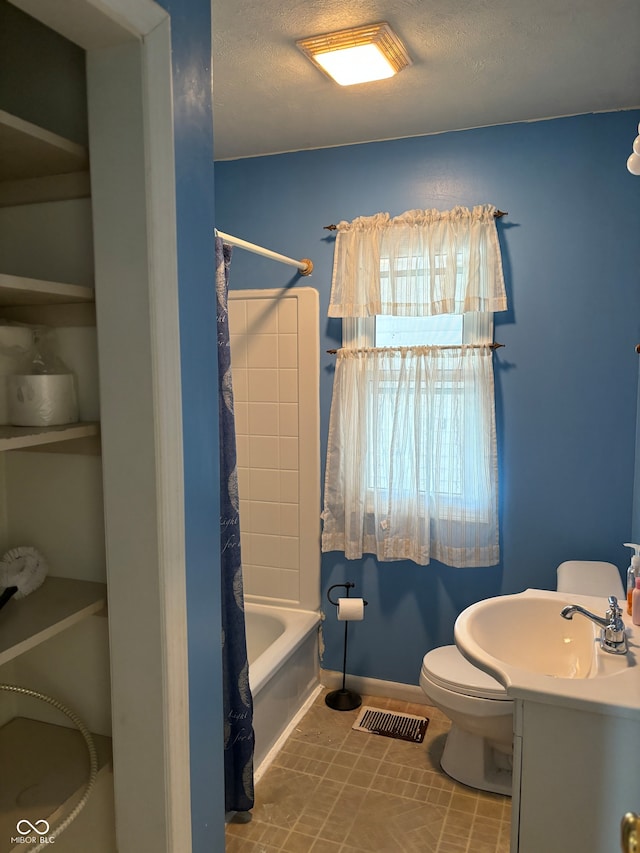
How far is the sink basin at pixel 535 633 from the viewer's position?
1.85 metres

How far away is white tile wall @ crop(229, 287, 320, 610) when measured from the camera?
3.07 m

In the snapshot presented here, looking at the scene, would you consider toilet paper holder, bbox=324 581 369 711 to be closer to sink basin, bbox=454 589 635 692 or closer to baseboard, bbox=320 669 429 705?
baseboard, bbox=320 669 429 705

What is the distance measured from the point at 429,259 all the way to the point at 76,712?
6.93ft

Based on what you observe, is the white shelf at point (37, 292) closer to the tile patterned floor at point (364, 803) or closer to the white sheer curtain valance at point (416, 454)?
the white sheer curtain valance at point (416, 454)

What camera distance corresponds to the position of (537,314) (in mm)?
2693

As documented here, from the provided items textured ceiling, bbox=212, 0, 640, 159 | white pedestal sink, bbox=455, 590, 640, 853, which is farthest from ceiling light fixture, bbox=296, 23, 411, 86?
white pedestal sink, bbox=455, 590, 640, 853

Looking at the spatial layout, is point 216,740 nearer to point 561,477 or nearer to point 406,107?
point 561,477

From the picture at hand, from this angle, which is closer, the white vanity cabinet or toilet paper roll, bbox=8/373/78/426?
toilet paper roll, bbox=8/373/78/426

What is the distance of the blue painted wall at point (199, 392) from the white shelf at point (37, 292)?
20 centimetres

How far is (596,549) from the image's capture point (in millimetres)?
2664

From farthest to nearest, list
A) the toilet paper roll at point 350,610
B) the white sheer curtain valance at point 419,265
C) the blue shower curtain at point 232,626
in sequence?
the toilet paper roll at point 350,610, the white sheer curtain valance at point 419,265, the blue shower curtain at point 232,626

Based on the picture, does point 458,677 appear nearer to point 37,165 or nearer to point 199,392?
point 199,392

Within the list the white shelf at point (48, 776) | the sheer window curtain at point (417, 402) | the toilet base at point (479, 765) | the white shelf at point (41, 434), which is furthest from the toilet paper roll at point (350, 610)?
the white shelf at point (41, 434)

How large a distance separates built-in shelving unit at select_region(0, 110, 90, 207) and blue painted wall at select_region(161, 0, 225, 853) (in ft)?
0.68
